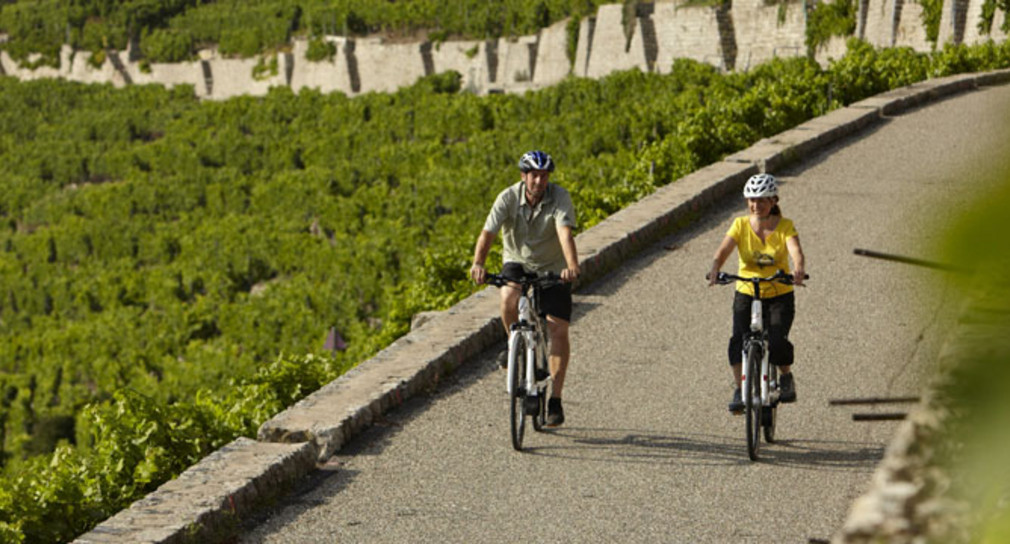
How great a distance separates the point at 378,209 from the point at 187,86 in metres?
37.0

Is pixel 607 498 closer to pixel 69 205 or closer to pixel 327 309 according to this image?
pixel 327 309

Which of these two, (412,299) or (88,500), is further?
(412,299)

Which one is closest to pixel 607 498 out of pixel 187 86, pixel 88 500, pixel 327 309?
pixel 88 500

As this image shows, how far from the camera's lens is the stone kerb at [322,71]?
258ft

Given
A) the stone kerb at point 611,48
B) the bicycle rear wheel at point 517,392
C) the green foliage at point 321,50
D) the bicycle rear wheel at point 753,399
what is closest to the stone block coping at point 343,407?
the bicycle rear wheel at point 517,392

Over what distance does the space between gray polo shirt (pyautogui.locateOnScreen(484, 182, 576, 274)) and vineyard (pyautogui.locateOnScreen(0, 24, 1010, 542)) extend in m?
1.98

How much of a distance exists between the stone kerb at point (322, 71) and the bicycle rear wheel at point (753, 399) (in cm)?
7308

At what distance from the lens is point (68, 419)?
138 ft

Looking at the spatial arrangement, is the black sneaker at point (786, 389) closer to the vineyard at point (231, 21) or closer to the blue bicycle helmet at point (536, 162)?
the blue bicycle helmet at point (536, 162)

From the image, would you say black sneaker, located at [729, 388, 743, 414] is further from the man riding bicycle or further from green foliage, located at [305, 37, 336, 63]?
green foliage, located at [305, 37, 336, 63]

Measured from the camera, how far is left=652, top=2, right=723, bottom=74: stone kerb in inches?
1919

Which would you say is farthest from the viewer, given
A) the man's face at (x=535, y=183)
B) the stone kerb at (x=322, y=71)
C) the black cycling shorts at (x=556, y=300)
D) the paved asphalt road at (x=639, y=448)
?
the stone kerb at (x=322, y=71)

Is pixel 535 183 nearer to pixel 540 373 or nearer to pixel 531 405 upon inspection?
pixel 540 373

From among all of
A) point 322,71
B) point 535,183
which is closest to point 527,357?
point 535,183
